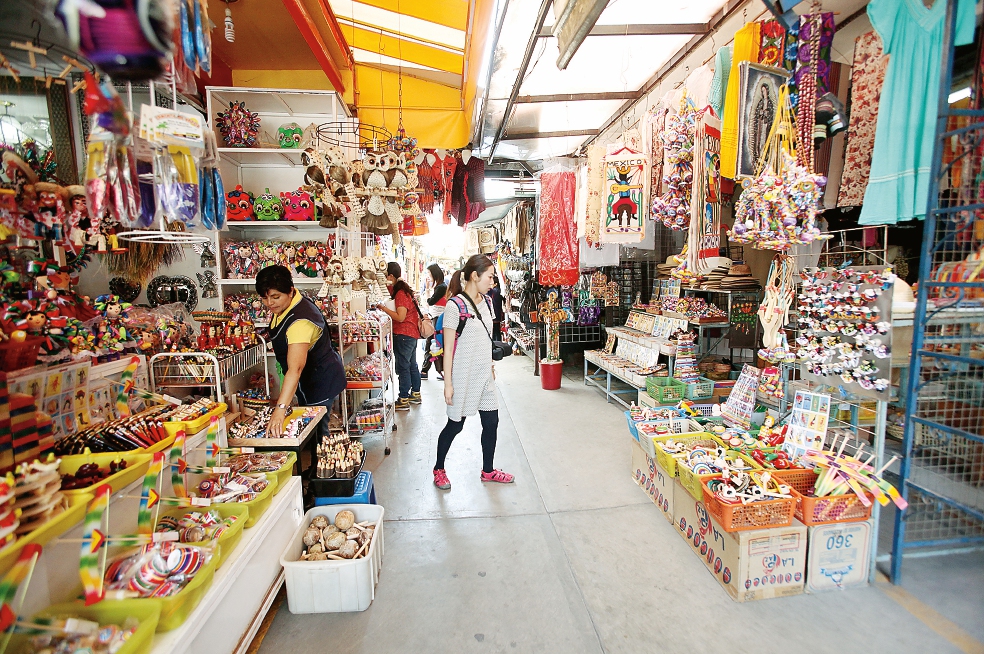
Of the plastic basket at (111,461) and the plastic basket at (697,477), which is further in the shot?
the plastic basket at (697,477)

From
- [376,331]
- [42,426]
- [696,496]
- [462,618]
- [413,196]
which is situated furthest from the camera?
[376,331]

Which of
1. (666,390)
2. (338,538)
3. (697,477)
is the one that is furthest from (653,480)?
(338,538)

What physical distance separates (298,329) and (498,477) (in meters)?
1.94

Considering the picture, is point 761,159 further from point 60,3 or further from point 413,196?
point 60,3

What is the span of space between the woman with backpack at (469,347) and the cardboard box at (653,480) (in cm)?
119

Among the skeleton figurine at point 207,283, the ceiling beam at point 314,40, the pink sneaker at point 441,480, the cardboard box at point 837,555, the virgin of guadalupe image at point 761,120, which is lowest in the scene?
the pink sneaker at point 441,480

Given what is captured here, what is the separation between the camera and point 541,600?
7.57ft

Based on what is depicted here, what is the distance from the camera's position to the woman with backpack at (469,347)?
3.27m

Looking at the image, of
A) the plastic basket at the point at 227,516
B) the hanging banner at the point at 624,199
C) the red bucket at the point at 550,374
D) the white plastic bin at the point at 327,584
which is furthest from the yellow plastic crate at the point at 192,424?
the red bucket at the point at 550,374

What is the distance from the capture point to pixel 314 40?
3.43 m

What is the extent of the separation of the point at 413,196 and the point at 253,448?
2265mm

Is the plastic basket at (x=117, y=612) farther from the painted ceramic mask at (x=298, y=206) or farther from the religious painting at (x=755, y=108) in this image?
the religious painting at (x=755, y=108)

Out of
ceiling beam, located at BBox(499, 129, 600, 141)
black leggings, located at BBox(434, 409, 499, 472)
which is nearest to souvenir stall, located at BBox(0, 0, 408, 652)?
black leggings, located at BBox(434, 409, 499, 472)

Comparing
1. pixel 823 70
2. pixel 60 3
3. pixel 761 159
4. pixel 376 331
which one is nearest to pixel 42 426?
pixel 60 3
